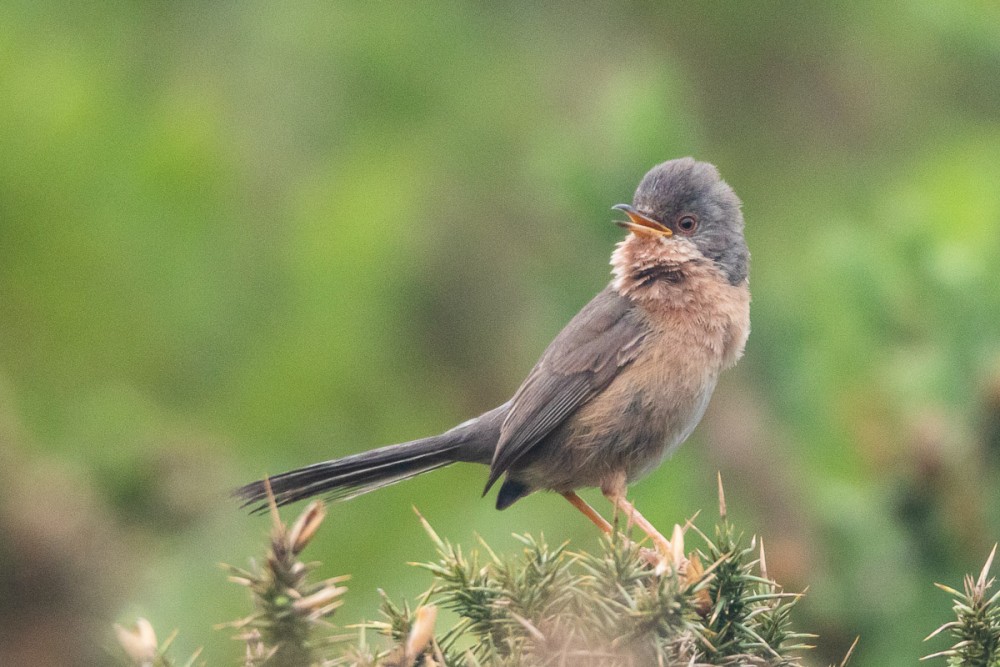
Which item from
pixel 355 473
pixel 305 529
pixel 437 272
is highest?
pixel 437 272

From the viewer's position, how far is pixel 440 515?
21.9 feet

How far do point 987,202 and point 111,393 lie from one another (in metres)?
4.37

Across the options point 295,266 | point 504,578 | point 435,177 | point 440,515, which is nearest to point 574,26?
point 435,177

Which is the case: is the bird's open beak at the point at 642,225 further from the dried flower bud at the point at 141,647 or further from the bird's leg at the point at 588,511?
the dried flower bud at the point at 141,647

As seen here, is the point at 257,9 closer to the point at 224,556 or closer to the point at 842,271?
the point at 224,556

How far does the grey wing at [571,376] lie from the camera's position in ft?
15.0

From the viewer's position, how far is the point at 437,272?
944 centimetres

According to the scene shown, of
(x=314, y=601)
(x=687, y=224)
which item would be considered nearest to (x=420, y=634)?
(x=314, y=601)

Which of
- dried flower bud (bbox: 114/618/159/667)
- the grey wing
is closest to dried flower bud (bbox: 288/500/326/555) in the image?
dried flower bud (bbox: 114/618/159/667)

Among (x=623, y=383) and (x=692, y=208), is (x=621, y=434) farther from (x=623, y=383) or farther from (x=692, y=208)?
(x=692, y=208)

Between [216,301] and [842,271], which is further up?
[216,301]

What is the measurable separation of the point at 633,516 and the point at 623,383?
0.51 m

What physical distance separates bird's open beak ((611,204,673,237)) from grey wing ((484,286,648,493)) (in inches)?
12.3

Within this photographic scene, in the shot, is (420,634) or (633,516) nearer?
(420,634)
